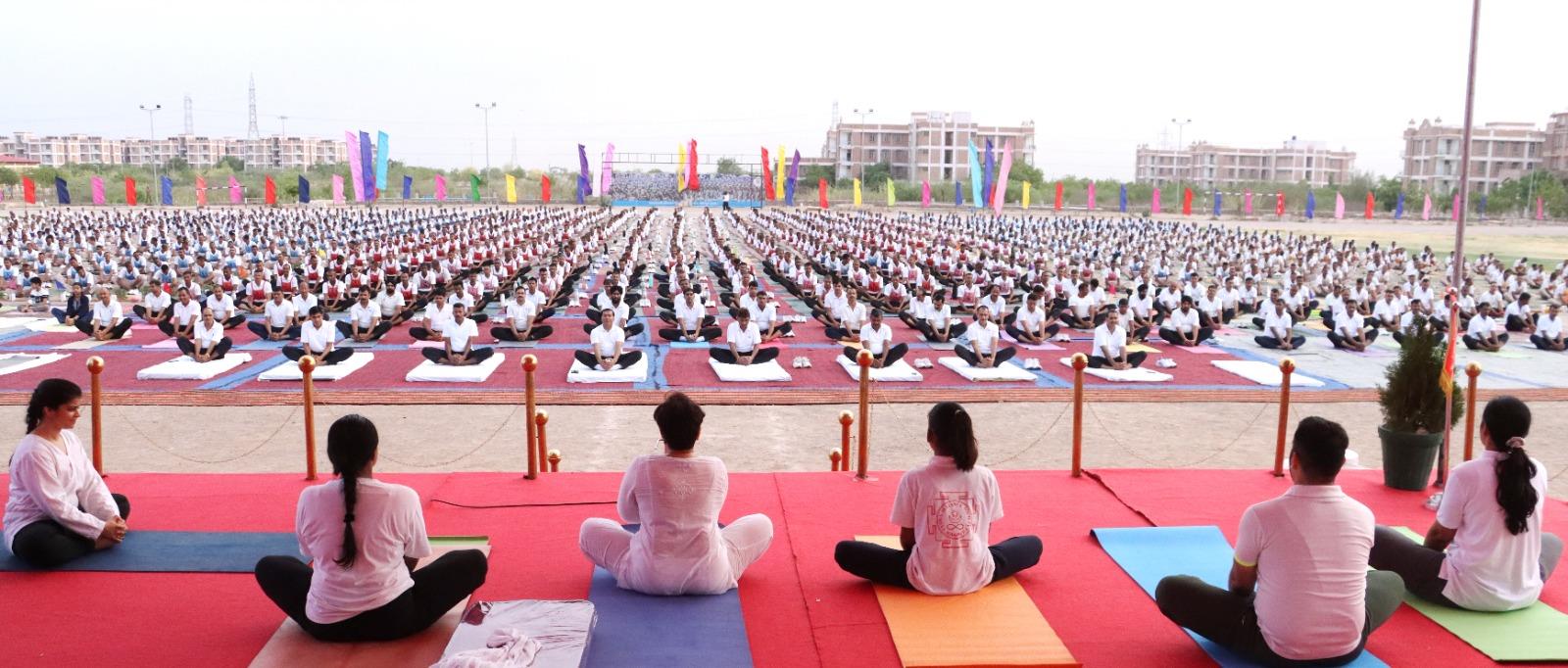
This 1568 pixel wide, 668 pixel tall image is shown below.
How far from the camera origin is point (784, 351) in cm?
1448

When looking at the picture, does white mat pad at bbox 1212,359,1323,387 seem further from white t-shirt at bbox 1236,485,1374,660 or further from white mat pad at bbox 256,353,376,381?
white mat pad at bbox 256,353,376,381

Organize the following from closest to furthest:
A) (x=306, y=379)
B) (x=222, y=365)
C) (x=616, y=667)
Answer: (x=616, y=667), (x=306, y=379), (x=222, y=365)

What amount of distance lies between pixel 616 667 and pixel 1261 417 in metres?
8.58

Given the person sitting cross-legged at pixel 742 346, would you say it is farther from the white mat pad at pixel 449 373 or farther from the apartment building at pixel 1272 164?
the apartment building at pixel 1272 164

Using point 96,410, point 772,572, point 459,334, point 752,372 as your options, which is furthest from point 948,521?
point 459,334

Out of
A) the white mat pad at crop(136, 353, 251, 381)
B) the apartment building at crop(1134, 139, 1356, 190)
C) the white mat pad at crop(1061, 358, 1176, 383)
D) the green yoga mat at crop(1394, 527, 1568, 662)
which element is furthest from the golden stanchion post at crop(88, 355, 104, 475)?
the apartment building at crop(1134, 139, 1356, 190)

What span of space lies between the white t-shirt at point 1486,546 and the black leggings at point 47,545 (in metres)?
5.72

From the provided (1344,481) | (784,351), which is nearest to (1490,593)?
(1344,481)

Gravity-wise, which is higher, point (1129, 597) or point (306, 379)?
point (306, 379)

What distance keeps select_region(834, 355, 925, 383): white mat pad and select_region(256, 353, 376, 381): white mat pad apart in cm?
580

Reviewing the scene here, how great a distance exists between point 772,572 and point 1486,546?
2.84 m

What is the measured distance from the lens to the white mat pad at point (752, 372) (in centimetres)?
1215

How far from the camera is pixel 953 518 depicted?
419 cm

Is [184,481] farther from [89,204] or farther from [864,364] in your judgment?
[89,204]
